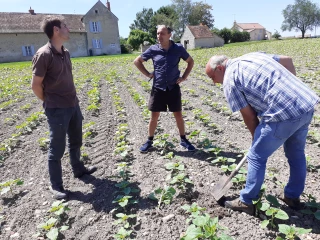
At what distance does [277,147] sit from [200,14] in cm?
7316

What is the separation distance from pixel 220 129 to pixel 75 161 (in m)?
2.67

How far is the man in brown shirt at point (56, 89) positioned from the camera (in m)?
3.14

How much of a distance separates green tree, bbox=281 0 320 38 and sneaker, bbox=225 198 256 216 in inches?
3269

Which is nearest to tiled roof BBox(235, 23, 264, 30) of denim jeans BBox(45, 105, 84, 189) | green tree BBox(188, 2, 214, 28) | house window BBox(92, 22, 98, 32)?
green tree BBox(188, 2, 214, 28)

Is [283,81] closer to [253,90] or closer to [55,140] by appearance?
[253,90]

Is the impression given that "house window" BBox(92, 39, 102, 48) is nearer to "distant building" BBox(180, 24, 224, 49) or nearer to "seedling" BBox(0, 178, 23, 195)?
"distant building" BBox(180, 24, 224, 49)

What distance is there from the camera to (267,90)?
2.41 meters

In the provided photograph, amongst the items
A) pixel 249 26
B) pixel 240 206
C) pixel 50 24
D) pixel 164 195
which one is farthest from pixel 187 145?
pixel 249 26

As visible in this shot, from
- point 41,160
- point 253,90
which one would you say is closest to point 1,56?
point 41,160

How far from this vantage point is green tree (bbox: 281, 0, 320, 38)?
2933 inches

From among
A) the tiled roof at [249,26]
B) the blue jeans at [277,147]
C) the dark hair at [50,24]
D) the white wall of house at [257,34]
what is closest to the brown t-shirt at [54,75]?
the dark hair at [50,24]

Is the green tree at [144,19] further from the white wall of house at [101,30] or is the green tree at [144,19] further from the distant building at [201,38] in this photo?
the white wall of house at [101,30]

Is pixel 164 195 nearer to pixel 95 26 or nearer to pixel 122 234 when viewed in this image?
pixel 122 234

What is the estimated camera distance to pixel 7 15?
35906 millimetres
